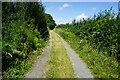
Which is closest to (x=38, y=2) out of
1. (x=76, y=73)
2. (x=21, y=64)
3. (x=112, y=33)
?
(x=112, y=33)

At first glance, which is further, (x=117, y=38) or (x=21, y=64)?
(x=117, y=38)

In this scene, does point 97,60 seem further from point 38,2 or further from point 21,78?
point 38,2

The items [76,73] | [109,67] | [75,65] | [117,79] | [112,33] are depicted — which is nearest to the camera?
[117,79]

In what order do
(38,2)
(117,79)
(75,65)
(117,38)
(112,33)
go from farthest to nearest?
(38,2)
(112,33)
(117,38)
(75,65)
(117,79)

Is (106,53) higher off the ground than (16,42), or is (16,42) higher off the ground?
Result: (16,42)

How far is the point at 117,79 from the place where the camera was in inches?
197

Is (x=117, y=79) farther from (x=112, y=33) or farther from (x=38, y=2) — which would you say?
(x=38, y=2)

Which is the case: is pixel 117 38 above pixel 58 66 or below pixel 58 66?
above

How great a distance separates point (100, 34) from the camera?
10.5m

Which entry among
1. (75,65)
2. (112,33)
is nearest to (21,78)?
(75,65)

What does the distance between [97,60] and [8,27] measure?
503cm

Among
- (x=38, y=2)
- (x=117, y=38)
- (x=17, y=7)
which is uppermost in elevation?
(x=38, y=2)

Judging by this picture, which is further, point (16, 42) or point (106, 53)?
point (106, 53)

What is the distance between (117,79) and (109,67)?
1360 mm
